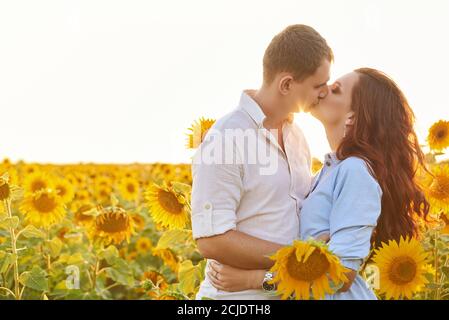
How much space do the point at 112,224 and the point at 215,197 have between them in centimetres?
205

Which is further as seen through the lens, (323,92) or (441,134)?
(441,134)

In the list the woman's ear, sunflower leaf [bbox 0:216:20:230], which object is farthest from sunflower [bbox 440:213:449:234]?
sunflower leaf [bbox 0:216:20:230]

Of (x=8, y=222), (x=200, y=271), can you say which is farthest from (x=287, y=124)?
(x=8, y=222)

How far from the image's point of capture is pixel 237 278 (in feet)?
9.37

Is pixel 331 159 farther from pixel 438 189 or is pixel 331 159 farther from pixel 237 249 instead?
pixel 438 189

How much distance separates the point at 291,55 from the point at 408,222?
37.8 inches

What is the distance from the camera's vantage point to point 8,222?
153 inches

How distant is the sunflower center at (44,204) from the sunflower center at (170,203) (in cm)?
165

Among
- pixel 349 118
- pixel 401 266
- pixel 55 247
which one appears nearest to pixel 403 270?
pixel 401 266

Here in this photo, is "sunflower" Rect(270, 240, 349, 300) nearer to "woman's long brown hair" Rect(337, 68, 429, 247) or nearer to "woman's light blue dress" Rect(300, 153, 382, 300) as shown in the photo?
"woman's light blue dress" Rect(300, 153, 382, 300)

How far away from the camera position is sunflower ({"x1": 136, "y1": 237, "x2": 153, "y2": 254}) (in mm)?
6753

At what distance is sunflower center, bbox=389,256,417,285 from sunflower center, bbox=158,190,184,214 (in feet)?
3.93

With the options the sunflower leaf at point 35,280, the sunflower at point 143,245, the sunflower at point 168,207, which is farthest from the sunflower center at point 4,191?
the sunflower at point 143,245

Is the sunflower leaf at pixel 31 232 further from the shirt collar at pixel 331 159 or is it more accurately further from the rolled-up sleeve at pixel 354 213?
the rolled-up sleeve at pixel 354 213
